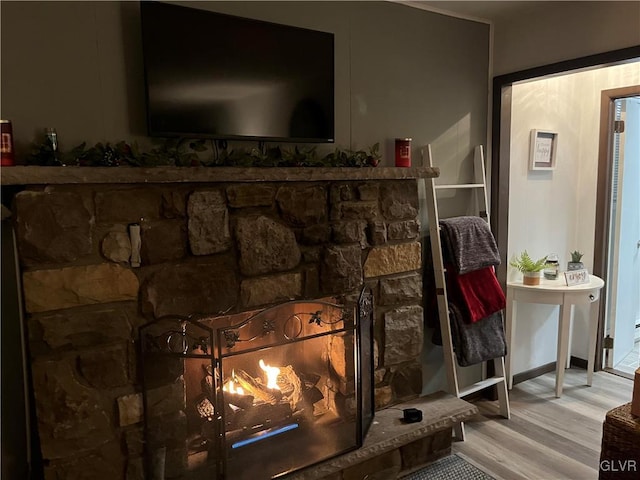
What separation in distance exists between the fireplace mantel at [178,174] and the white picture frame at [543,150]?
1315mm

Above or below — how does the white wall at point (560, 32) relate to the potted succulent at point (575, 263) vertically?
above

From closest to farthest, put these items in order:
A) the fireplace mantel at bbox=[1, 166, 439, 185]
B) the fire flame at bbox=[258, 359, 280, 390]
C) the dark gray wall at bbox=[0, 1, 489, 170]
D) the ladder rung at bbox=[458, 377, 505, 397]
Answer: the fireplace mantel at bbox=[1, 166, 439, 185] → the dark gray wall at bbox=[0, 1, 489, 170] → the fire flame at bbox=[258, 359, 280, 390] → the ladder rung at bbox=[458, 377, 505, 397]

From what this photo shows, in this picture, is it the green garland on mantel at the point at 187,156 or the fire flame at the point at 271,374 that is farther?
the fire flame at the point at 271,374

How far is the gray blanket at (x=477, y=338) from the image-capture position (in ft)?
8.57

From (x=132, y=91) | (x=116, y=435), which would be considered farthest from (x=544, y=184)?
(x=116, y=435)

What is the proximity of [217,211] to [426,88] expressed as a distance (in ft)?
4.66

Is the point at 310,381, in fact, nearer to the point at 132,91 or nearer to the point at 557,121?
the point at 132,91

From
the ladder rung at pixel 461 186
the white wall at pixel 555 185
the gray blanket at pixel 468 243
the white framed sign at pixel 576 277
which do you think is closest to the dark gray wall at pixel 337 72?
the ladder rung at pixel 461 186

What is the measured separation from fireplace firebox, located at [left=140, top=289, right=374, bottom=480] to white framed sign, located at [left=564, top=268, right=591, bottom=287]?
5.04ft

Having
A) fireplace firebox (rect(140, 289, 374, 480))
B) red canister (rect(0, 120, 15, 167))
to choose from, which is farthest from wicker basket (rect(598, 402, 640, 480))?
red canister (rect(0, 120, 15, 167))

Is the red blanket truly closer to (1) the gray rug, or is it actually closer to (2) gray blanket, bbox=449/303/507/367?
(2) gray blanket, bbox=449/303/507/367

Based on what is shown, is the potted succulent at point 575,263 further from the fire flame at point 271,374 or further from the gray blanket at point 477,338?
the fire flame at point 271,374

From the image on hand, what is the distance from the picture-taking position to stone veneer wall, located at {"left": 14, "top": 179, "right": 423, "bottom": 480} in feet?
5.17

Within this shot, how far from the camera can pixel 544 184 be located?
3199 mm
